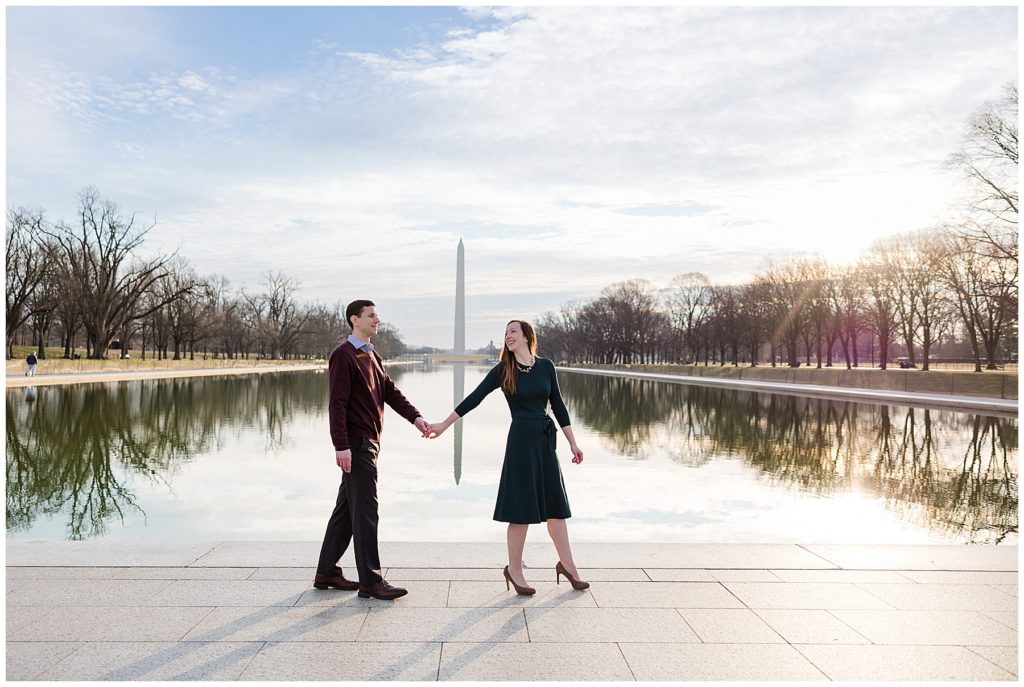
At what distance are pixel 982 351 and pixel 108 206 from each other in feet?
287

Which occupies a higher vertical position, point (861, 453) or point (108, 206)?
point (108, 206)

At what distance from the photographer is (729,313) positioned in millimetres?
74062

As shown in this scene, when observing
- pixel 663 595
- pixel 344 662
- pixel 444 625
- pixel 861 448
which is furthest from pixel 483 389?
pixel 861 448

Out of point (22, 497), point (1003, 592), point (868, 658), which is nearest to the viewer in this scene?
point (868, 658)

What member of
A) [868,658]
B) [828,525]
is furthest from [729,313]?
[868,658]

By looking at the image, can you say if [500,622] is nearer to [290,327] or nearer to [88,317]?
[88,317]

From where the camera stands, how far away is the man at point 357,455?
5293 mm

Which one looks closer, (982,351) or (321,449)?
(321,449)

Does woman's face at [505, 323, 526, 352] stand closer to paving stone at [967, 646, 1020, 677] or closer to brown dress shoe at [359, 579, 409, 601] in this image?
brown dress shoe at [359, 579, 409, 601]

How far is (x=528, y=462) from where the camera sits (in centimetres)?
555

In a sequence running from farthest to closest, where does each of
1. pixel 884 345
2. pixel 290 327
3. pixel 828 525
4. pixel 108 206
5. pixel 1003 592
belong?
pixel 290 327, pixel 108 206, pixel 884 345, pixel 828 525, pixel 1003 592

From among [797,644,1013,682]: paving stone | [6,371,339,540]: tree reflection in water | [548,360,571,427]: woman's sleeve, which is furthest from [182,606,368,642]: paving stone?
[6,371,339,540]: tree reflection in water

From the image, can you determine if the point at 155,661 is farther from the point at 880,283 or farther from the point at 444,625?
the point at 880,283

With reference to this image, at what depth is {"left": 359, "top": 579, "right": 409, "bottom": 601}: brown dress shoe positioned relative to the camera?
17.1 ft
